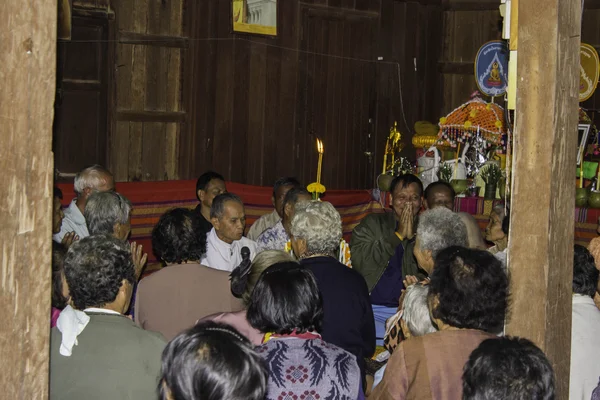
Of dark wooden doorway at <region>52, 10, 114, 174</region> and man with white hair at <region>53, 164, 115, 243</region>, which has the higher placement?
dark wooden doorway at <region>52, 10, 114, 174</region>

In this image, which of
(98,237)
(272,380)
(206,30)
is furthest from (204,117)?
(272,380)

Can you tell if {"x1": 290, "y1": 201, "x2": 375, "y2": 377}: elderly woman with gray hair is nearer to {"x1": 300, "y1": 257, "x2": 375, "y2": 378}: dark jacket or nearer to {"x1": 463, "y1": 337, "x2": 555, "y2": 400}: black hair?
{"x1": 300, "y1": 257, "x2": 375, "y2": 378}: dark jacket

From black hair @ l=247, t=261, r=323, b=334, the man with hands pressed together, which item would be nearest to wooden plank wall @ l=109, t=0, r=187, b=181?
the man with hands pressed together

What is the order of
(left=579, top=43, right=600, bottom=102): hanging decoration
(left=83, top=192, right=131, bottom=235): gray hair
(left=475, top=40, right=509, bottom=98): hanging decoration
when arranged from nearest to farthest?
1. (left=83, top=192, right=131, bottom=235): gray hair
2. (left=579, top=43, right=600, bottom=102): hanging decoration
3. (left=475, top=40, right=509, bottom=98): hanging decoration

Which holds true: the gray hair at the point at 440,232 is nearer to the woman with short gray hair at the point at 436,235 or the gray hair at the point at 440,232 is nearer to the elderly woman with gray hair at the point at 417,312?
the woman with short gray hair at the point at 436,235

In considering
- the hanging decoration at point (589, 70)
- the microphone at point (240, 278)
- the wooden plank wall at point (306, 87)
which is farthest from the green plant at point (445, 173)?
the microphone at point (240, 278)

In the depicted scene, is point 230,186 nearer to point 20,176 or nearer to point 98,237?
point 98,237

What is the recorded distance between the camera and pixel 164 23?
877 centimetres

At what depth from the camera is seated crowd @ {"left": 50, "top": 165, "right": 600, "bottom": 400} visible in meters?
2.24

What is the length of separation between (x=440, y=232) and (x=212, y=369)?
212 centimetres

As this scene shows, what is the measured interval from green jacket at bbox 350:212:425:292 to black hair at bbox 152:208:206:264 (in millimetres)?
1464

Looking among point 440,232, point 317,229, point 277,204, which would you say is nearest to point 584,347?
point 440,232

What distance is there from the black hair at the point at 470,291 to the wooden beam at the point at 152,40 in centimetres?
632

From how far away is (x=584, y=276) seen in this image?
3920 mm
